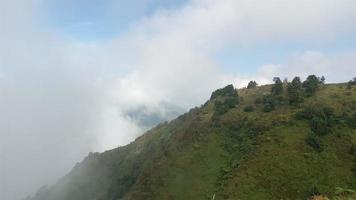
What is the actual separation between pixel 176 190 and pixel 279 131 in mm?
27396

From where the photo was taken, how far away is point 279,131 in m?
115

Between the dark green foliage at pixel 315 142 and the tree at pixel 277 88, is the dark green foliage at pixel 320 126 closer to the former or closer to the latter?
the dark green foliage at pixel 315 142

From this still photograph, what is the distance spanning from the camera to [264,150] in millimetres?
111062

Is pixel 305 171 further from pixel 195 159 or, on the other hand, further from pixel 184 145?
pixel 184 145

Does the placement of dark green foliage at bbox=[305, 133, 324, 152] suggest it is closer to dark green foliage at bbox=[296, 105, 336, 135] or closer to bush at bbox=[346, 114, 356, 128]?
dark green foliage at bbox=[296, 105, 336, 135]

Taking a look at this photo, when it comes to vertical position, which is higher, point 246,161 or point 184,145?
point 184,145

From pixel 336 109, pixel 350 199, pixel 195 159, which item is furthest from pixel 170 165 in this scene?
pixel 350 199

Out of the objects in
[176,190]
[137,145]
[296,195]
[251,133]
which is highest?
[137,145]

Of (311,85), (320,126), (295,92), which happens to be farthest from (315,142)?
(311,85)

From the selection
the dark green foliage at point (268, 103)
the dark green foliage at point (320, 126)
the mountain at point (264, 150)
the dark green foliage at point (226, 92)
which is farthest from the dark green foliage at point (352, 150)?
the dark green foliage at point (226, 92)

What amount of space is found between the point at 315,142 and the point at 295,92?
25.1m

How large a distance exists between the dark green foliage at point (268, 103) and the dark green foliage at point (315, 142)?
18980mm

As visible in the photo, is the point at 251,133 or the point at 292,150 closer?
the point at 292,150

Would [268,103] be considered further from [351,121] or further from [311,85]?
[351,121]
